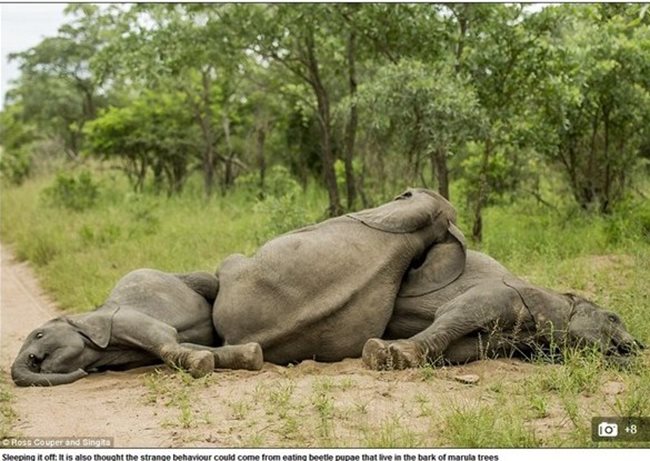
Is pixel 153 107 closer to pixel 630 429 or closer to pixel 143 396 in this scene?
pixel 143 396

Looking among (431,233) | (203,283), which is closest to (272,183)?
(203,283)

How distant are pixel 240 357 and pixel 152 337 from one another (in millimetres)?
488

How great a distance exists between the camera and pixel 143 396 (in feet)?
15.9

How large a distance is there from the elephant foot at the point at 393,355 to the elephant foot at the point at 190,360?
2.65ft

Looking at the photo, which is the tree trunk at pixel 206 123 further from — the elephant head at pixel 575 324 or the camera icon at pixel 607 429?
the camera icon at pixel 607 429

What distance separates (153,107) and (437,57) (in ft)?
28.1

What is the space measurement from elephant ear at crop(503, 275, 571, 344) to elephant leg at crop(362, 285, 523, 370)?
7 centimetres

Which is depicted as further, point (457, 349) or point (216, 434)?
point (457, 349)

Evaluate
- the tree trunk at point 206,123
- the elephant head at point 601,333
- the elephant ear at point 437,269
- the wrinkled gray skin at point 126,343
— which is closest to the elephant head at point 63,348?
the wrinkled gray skin at point 126,343

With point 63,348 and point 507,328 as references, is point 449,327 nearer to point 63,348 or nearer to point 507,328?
point 507,328

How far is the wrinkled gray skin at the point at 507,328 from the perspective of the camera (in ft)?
16.8

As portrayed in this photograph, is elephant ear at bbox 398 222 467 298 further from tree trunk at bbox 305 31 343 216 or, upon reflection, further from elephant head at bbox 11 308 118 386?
tree trunk at bbox 305 31 343 216

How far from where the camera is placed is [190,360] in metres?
5.12

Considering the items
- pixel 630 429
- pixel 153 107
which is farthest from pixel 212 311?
pixel 153 107
